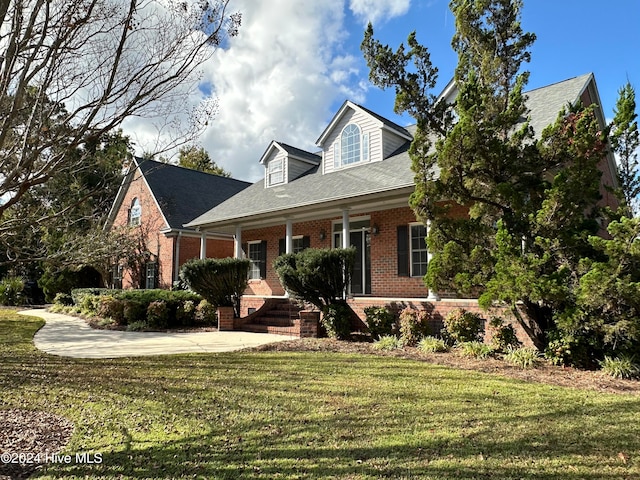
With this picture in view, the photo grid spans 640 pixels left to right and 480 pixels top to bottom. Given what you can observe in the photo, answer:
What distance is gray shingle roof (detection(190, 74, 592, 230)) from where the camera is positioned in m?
10.9

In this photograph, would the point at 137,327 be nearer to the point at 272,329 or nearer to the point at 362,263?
the point at 272,329

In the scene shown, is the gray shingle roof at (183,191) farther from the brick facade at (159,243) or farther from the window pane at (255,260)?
the window pane at (255,260)

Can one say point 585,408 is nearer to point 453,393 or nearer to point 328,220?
point 453,393

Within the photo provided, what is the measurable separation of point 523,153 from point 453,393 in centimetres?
431

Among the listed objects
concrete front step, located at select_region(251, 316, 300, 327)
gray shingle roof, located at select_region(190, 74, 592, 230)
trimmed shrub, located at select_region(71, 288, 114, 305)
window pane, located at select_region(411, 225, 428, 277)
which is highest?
gray shingle roof, located at select_region(190, 74, 592, 230)

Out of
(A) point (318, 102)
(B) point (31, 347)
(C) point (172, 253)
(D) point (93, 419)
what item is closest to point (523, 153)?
(D) point (93, 419)

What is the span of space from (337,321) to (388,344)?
5.05 ft

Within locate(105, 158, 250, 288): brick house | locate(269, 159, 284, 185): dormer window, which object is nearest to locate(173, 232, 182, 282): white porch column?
locate(105, 158, 250, 288): brick house

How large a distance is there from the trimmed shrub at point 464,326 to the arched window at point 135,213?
18377mm

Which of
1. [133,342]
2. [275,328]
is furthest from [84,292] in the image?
[275,328]

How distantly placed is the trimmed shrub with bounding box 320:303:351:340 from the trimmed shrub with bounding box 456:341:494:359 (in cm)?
283

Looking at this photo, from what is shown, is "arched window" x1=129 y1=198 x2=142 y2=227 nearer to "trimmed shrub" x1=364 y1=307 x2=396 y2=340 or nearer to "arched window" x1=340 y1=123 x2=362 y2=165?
"arched window" x1=340 y1=123 x2=362 y2=165

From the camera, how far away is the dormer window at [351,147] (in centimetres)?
1433

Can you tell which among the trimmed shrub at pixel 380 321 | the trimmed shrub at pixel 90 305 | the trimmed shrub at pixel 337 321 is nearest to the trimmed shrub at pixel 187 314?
the trimmed shrub at pixel 90 305
